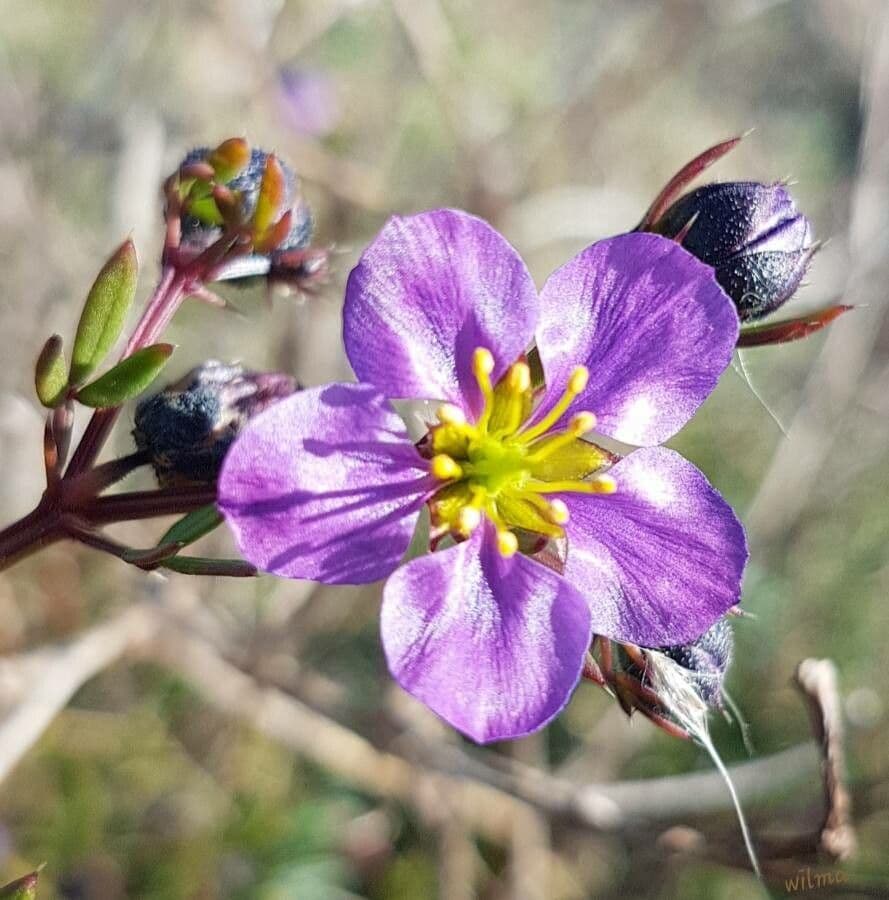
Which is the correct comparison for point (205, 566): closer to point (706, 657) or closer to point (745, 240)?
point (706, 657)

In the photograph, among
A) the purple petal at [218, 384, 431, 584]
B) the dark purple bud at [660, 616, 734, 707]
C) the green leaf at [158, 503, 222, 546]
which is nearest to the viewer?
the purple petal at [218, 384, 431, 584]

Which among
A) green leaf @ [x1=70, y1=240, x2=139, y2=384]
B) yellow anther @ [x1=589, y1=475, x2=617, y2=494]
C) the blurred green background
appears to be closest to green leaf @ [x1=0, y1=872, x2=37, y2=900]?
green leaf @ [x1=70, y1=240, x2=139, y2=384]

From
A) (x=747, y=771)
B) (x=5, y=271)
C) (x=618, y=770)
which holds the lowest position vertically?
(x=618, y=770)

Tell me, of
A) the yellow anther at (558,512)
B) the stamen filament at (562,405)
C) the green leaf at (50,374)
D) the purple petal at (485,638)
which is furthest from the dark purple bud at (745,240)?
the green leaf at (50,374)

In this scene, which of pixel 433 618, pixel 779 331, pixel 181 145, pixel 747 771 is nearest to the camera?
pixel 433 618

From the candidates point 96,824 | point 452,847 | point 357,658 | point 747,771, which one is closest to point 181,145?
point 357,658

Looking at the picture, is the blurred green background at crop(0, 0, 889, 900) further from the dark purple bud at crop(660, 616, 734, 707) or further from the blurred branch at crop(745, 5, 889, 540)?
the dark purple bud at crop(660, 616, 734, 707)

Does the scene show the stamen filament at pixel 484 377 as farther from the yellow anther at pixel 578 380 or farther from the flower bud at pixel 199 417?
the flower bud at pixel 199 417

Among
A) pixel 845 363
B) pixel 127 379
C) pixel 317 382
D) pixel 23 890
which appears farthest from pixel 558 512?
pixel 845 363

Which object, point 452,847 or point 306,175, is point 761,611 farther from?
point 306,175
